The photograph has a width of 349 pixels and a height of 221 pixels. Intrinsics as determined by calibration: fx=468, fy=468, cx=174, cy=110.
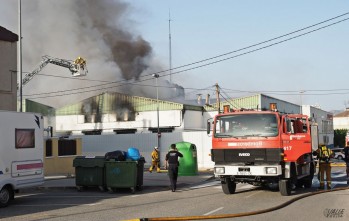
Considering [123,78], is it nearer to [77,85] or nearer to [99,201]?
[77,85]

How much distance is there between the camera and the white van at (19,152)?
11.8 meters

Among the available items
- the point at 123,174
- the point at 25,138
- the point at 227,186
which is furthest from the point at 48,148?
the point at 227,186

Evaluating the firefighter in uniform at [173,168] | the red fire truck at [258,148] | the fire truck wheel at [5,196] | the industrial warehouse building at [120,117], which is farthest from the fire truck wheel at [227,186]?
the industrial warehouse building at [120,117]

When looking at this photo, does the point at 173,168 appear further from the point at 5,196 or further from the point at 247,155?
the point at 5,196

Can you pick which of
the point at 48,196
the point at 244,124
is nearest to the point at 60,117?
the point at 48,196

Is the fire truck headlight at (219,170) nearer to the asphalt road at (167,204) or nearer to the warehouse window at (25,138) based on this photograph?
the asphalt road at (167,204)

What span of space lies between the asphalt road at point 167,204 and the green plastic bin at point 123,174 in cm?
32

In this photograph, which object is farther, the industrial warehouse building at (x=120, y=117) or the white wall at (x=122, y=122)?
the white wall at (x=122, y=122)

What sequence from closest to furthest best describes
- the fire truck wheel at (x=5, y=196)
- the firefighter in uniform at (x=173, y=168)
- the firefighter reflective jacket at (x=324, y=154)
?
the fire truck wheel at (x=5, y=196) < the firefighter in uniform at (x=173, y=168) < the firefighter reflective jacket at (x=324, y=154)

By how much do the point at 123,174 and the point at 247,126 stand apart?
4414mm

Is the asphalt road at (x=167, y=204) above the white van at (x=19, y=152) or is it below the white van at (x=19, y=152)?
below

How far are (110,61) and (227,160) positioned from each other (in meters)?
37.0

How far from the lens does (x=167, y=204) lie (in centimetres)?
1165

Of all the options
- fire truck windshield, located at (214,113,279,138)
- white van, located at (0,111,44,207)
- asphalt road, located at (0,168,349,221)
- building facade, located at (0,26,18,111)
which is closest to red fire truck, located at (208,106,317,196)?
fire truck windshield, located at (214,113,279,138)
